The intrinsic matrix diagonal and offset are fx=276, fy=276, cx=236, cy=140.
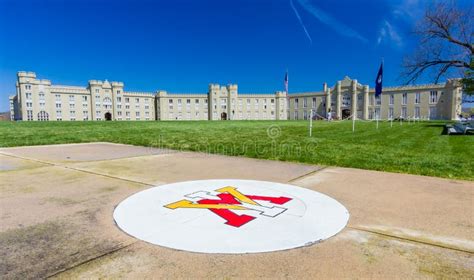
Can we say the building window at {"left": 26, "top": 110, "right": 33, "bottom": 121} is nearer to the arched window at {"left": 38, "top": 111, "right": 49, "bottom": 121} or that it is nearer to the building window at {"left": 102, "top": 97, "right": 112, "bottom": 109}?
the arched window at {"left": 38, "top": 111, "right": 49, "bottom": 121}

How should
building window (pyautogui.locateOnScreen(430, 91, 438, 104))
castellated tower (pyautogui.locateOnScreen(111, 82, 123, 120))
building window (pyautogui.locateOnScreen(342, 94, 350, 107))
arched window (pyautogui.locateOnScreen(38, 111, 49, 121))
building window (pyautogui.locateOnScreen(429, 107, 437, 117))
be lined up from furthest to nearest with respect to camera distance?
castellated tower (pyautogui.locateOnScreen(111, 82, 123, 120))
building window (pyautogui.locateOnScreen(342, 94, 350, 107))
arched window (pyautogui.locateOnScreen(38, 111, 49, 121))
building window (pyautogui.locateOnScreen(429, 107, 437, 117))
building window (pyautogui.locateOnScreen(430, 91, 438, 104))

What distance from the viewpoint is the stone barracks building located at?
242 feet

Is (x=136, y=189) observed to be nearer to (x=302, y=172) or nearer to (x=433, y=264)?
(x=302, y=172)

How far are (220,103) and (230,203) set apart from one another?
99364 mm

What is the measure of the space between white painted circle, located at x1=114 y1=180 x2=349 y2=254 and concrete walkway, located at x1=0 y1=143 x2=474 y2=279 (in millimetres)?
122

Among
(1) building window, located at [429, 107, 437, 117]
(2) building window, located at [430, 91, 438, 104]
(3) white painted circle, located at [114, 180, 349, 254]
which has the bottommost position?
(3) white painted circle, located at [114, 180, 349, 254]

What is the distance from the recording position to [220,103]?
102 metres

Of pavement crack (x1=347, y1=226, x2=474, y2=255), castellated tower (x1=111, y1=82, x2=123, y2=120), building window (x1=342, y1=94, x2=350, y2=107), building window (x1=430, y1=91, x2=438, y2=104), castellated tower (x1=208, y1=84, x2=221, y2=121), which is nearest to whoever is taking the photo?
pavement crack (x1=347, y1=226, x2=474, y2=255)

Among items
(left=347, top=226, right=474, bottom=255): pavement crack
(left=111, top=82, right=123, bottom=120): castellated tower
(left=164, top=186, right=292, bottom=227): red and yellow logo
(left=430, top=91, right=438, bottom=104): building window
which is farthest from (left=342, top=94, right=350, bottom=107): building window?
(left=347, top=226, right=474, bottom=255): pavement crack

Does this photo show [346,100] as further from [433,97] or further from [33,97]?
[33,97]

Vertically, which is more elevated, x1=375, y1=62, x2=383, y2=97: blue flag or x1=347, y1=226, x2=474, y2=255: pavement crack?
x1=375, y1=62, x2=383, y2=97: blue flag

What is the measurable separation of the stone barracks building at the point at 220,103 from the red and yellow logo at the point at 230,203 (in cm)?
6643

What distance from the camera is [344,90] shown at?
8662cm

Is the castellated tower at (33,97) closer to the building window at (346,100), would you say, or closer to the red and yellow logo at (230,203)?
the building window at (346,100)
